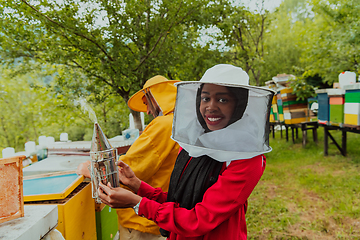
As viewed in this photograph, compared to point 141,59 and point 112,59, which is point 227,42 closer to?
point 141,59

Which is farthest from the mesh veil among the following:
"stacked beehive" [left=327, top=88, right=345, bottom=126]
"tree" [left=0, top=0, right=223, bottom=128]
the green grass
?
"stacked beehive" [left=327, top=88, right=345, bottom=126]

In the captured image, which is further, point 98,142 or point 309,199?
point 309,199

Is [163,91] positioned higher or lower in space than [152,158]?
higher

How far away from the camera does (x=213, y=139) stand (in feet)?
3.65

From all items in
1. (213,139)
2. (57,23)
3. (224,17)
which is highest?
(224,17)

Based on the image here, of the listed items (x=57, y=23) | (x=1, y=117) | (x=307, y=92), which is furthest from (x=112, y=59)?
(x=1, y=117)

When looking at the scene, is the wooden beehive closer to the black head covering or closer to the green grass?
the black head covering

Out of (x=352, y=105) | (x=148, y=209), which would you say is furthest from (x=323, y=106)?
(x=148, y=209)

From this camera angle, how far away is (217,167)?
3.59 feet

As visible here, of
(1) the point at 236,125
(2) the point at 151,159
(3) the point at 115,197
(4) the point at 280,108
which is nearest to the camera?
(3) the point at 115,197

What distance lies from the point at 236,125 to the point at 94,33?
3.16 m

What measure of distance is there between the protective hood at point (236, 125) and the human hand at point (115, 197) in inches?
14.4

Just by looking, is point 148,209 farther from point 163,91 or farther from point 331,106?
point 331,106

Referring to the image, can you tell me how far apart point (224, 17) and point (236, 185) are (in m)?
5.10
